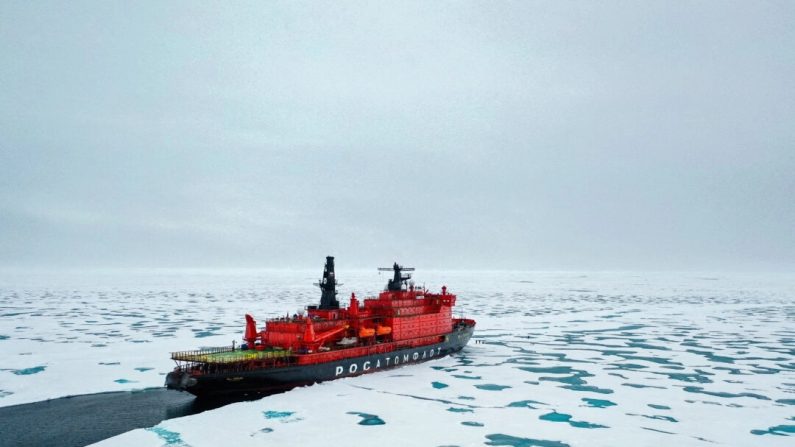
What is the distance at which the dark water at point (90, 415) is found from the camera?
63.3 feet

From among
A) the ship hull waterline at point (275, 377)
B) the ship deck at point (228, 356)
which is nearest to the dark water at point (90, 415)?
the ship hull waterline at point (275, 377)

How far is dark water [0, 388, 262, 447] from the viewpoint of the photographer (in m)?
19.3

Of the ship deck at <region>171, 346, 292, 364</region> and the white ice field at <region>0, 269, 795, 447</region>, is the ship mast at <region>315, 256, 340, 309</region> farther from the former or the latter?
the white ice field at <region>0, 269, 795, 447</region>

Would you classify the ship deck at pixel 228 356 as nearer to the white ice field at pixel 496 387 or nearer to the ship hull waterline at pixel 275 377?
the ship hull waterline at pixel 275 377

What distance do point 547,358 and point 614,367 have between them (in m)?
4.41

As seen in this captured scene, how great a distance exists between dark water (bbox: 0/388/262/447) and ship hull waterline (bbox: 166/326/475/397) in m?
0.69

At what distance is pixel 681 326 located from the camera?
54.0 meters

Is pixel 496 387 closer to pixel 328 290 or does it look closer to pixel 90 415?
pixel 328 290

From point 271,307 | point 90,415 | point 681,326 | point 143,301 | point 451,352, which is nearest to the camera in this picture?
point 90,415

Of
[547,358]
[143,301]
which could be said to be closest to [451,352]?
[547,358]

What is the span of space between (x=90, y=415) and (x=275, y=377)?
7962mm

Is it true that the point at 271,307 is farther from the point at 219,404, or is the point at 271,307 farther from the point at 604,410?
the point at 604,410

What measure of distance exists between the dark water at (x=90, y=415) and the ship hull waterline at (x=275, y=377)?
27.0 inches

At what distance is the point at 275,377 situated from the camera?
26.8m
